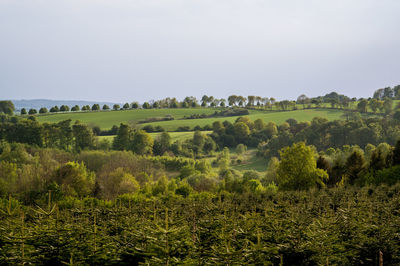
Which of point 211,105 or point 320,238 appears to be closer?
point 320,238

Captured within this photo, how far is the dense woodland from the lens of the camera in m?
5.44

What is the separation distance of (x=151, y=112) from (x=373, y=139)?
67.1m

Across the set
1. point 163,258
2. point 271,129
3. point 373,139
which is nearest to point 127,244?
point 163,258

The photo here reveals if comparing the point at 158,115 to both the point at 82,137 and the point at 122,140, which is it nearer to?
the point at 122,140

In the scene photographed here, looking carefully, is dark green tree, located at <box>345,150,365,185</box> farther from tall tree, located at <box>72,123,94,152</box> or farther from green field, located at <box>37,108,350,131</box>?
green field, located at <box>37,108,350,131</box>

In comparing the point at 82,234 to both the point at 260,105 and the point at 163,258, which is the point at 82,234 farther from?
the point at 260,105

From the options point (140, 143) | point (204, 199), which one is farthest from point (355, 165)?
point (140, 143)

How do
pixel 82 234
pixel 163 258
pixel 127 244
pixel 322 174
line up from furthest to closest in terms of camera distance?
pixel 322 174, pixel 82 234, pixel 127 244, pixel 163 258

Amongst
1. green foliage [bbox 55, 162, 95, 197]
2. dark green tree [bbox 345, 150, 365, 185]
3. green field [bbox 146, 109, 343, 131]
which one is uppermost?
green field [bbox 146, 109, 343, 131]

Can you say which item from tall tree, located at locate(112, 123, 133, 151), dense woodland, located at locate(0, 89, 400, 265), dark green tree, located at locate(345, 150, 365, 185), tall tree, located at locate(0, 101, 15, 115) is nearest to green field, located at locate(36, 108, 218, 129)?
dense woodland, located at locate(0, 89, 400, 265)

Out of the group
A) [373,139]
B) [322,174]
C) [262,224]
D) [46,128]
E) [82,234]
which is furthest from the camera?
[373,139]

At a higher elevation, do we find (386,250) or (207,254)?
(207,254)

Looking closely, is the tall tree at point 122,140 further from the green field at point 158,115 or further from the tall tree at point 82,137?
the green field at point 158,115

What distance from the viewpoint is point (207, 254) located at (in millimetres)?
5223
